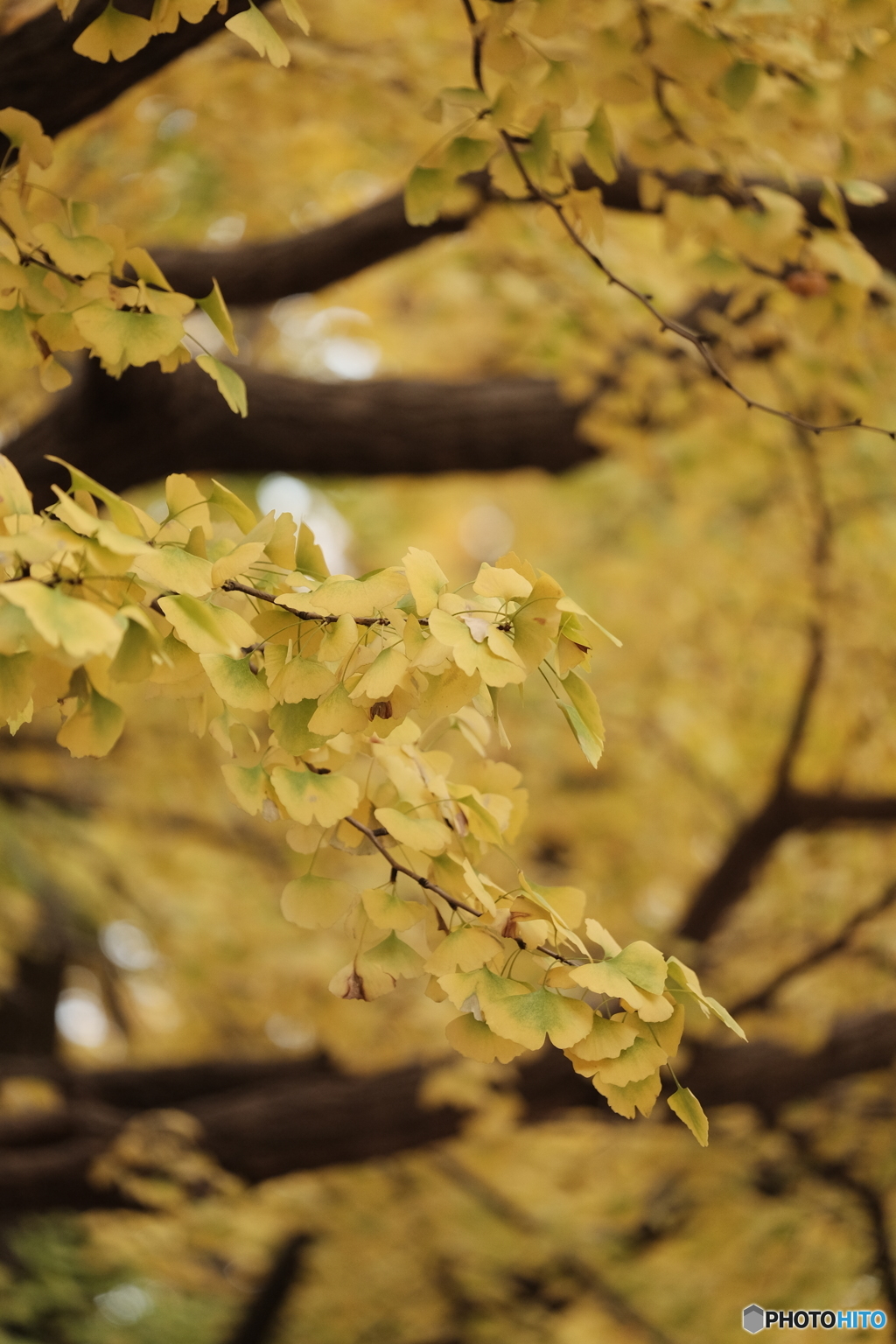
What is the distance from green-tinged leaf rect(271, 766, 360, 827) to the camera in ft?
3.47

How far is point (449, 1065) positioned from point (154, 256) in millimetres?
2701

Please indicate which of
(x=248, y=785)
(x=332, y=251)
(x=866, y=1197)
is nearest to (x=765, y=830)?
(x=866, y=1197)

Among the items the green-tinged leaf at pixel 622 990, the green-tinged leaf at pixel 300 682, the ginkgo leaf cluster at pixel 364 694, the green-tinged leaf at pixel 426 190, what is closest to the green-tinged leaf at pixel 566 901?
the ginkgo leaf cluster at pixel 364 694

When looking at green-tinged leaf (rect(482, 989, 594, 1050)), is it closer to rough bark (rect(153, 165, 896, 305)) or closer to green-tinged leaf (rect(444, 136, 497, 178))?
green-tinged leaf (rect(444, 136, 497, 178))

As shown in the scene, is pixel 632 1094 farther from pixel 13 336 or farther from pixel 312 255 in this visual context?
pixel 312 255

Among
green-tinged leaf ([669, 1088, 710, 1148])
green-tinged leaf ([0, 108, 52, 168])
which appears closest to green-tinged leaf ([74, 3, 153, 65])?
green-tinged leaf ([0, 108, 52, 168])

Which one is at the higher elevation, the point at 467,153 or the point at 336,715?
the point at 467,153

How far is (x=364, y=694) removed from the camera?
1020 mm

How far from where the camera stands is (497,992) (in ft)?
3.53

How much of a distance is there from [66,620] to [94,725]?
0.19 meters

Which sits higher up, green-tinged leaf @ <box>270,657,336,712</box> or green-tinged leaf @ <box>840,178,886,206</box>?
green-tinged leaf @ <box>270,657,336,712</box>

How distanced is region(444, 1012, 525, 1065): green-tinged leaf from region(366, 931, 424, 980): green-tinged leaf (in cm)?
7

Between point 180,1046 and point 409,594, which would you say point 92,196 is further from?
point 180,1046

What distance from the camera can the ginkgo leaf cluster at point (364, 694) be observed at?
2.95ft
